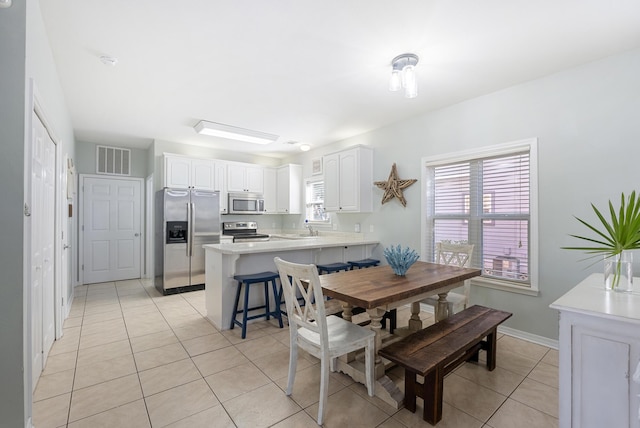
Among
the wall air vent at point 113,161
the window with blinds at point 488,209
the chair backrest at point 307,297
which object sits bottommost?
the chair backrest at point 307,297

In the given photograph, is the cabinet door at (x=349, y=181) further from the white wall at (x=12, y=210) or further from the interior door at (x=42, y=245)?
the white wall at (x=12, y=210)

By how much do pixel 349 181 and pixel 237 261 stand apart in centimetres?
221

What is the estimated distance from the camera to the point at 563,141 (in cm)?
279

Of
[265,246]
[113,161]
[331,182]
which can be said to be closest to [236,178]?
[331,182]

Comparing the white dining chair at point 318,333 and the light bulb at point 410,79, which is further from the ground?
the light bulb at point 410,79

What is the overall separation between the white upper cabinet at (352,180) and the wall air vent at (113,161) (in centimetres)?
418

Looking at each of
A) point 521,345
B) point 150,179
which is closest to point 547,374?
point 521,345

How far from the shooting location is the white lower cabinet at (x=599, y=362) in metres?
1.33

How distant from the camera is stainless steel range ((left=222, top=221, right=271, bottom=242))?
5.64 meters

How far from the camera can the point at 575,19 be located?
207 centimetres

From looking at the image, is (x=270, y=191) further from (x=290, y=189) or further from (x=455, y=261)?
(x=455, y=261)

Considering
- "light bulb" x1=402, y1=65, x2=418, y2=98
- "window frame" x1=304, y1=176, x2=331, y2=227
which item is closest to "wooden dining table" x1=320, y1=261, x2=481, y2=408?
"light bulb" x1=402, y1=65, x2=418, y2=98

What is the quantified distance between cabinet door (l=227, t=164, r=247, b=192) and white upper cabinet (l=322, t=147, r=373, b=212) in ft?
6.61

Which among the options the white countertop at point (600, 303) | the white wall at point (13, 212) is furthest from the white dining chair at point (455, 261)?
the white wall at point (13, 212)
